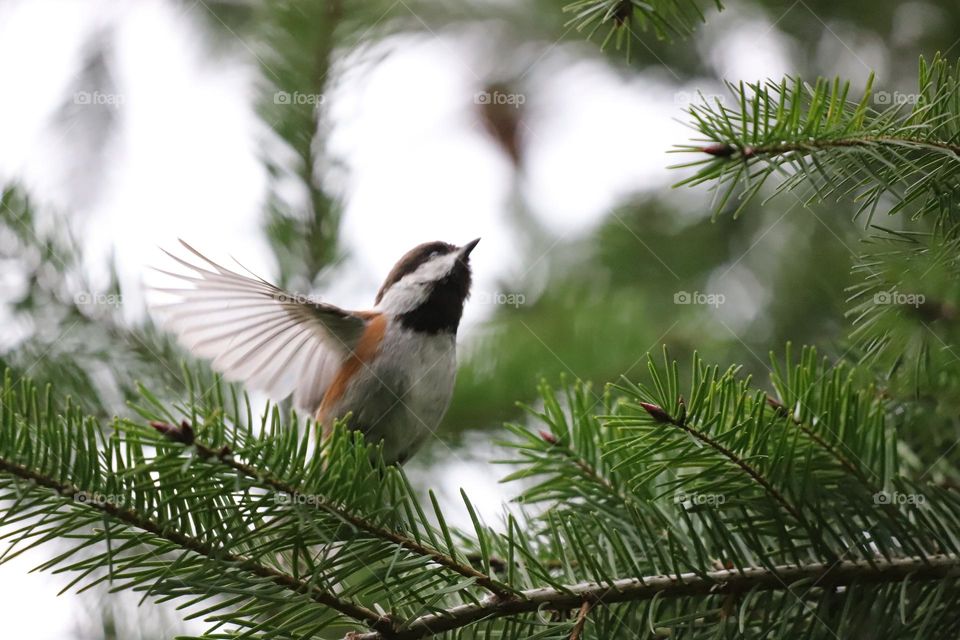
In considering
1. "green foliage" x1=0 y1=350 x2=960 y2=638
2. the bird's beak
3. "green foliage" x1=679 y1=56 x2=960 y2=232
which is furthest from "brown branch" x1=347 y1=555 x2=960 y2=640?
the bird's beak

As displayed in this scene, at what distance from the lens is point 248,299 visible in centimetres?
157

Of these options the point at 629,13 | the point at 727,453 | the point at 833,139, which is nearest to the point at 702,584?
the point at 727,453

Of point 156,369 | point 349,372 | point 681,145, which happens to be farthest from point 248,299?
point 681,145

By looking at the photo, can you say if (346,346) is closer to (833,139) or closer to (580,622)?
(580,622)

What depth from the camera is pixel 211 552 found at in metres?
0.90

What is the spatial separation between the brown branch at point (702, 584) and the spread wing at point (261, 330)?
23.9 inches

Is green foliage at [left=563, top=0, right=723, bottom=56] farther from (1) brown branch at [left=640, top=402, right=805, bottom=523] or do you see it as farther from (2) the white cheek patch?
(2) the white cheek patch

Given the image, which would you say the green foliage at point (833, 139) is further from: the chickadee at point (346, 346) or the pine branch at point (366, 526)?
the chickadee at point (346, 346)

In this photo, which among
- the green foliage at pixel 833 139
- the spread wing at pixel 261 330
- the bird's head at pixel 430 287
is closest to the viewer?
the green foliage at pixel 833 139

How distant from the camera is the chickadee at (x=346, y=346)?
4.95 ft

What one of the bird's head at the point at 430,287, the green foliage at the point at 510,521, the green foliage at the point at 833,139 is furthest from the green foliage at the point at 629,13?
the bird's head at the point at 430,287

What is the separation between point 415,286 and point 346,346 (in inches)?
11.0

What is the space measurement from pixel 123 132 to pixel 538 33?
1.37 meters

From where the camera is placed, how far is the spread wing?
1.43 metres
